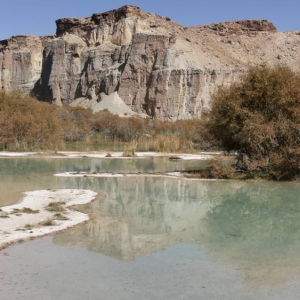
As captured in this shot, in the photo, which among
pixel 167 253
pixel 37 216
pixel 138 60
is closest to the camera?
pixel 167 253

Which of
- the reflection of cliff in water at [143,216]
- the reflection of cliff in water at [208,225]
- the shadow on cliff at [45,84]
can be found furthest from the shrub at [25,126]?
the shadow on cliff at [45,84]

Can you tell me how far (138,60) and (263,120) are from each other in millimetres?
61687

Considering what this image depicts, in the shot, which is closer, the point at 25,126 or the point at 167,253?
the point at 167,253

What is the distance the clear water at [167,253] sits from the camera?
5.70 meters

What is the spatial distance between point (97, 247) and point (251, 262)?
2570 mm

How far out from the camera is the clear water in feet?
18.7

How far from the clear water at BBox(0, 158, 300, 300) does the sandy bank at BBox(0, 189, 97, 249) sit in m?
0.37

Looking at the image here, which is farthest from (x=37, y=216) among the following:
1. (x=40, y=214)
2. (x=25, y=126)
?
(x=25, y=126)

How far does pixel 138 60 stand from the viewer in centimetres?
7731

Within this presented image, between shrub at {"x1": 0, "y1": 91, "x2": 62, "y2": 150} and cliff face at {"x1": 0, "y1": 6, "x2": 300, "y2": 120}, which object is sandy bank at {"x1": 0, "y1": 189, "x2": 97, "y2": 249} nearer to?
shrub at {"x1": 0, "y1": 91, "x2": 62, "y2": 150}

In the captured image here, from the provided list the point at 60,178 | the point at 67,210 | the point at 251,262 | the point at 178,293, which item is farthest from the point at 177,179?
the point at 178,293

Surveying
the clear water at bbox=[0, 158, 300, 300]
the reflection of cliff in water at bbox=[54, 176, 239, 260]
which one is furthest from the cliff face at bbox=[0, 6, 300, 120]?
the clear water at bbox=[0, 158, 300, 300]

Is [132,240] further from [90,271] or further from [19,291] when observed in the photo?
[19,291]

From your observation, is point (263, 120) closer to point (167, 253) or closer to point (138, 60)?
point (167, 253)
